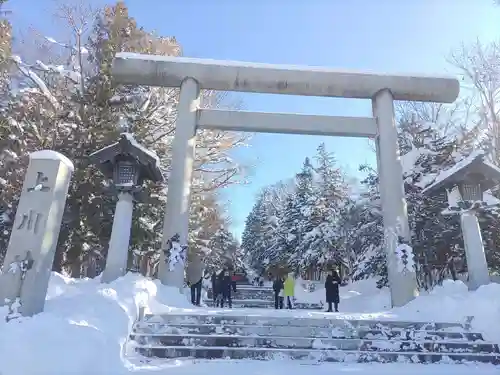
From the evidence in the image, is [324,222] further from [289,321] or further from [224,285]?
[289,321]

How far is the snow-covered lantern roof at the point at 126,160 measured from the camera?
9664 millimetres

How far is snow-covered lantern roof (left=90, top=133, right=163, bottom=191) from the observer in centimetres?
966

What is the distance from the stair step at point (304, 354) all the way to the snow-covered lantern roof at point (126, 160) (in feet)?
15.7

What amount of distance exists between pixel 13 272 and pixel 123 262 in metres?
3.63

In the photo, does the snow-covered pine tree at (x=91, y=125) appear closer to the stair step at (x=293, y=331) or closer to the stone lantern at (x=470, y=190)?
the stair step at (x=293, y=331)

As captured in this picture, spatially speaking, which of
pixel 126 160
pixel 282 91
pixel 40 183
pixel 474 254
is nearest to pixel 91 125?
pixel 126 160

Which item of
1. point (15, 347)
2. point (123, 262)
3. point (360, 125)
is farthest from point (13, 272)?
point (360, 125)

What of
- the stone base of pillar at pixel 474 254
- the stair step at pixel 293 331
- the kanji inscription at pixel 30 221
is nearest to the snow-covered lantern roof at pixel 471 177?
the stone base of pillar at pixel 474 254

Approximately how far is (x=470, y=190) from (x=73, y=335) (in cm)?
885

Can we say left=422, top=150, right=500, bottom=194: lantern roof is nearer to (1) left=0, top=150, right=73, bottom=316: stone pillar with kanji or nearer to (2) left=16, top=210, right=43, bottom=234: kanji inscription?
(1) left=0, top=150, right=73, bottom=316: stone pillar with kanji

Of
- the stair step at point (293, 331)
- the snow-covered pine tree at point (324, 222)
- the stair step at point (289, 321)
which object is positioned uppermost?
the snow-covered pine tree at point (324, 222)

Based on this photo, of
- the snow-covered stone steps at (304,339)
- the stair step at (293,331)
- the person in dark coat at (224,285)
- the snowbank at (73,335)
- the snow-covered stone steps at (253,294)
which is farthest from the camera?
the snow-covered stone steps at (253,294)

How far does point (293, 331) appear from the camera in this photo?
667cm

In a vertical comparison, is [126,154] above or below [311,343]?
above
